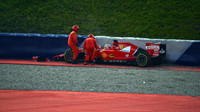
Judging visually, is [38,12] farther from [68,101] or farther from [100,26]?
[68,101]

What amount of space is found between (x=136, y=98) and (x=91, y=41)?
21.2 feet

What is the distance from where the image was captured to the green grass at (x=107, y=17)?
1661 cm

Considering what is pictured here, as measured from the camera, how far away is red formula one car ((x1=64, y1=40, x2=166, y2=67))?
1084 centimetres

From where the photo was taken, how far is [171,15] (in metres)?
18.2

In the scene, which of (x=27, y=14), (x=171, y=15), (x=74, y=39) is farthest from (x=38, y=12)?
(x=171, y=15)

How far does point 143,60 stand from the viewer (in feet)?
35.4

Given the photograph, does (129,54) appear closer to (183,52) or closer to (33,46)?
(183,52)

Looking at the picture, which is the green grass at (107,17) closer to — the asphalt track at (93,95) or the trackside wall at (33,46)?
the trackside wall at (33,46)

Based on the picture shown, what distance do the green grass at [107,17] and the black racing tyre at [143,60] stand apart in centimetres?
546

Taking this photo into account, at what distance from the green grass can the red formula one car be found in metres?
4.96

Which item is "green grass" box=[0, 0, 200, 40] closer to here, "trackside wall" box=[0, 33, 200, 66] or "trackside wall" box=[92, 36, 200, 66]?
"trackside wall" box=[0, 33, 200, 66]

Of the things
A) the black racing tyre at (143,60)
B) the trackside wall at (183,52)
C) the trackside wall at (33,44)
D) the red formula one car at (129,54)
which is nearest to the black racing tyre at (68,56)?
the red formula one car at (129,54)

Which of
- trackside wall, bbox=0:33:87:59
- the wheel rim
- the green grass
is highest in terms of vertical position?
the green grass

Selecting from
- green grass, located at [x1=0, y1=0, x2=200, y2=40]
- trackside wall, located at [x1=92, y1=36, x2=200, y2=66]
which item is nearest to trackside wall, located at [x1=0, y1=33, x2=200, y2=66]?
trackside wall, located at [x1=92, y1=36, x2=200, y2=66]
